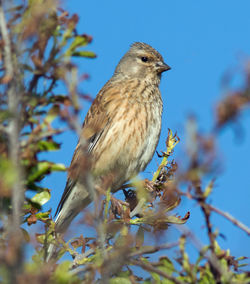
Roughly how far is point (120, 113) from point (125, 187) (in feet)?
2.76

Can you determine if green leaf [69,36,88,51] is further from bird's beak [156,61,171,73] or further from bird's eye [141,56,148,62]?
bird's eye [141,56,148,62]

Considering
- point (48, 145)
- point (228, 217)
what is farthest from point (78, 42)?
point (228, 217)

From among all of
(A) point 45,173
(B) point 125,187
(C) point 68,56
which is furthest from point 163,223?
(B) point 125,187

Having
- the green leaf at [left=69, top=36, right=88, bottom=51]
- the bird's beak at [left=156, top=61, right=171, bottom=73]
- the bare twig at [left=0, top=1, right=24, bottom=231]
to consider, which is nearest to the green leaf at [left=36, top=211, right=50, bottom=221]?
the green leaf at [left=69, top=36, right=88, bottom=51]

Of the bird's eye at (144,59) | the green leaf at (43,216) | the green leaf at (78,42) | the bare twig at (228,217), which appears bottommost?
the bare twig at (228,217)

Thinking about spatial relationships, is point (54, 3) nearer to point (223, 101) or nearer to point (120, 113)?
point (223, 101)

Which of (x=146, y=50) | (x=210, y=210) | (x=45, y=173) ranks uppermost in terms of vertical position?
(x=146, y=50)

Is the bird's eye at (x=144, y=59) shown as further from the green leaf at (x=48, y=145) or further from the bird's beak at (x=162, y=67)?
the green leaf at (x=48, y=145)

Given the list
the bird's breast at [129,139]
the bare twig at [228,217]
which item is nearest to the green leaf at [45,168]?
the bare twig at [228,217]

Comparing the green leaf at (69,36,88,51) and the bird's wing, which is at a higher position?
the bird's wing

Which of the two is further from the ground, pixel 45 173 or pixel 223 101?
pixel 45 173

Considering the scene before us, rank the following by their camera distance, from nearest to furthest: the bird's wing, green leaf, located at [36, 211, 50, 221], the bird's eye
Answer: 1. green leaf, located at [36, 211, 50, 221]
2. the bird's wing
3. the bird's eye

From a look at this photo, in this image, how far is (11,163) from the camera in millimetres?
1318

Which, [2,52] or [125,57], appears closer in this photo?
[2,52]
